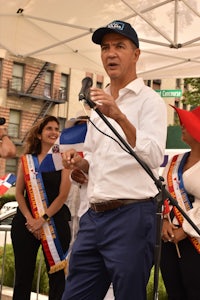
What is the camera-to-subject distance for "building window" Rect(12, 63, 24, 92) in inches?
1336

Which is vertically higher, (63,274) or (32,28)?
(32,28)

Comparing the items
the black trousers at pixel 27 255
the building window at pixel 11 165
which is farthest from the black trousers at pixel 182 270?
the building window at pixel 11 165

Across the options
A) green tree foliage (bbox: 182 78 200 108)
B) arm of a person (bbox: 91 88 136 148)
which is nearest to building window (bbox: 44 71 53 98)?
green tree foliage (bbox: 182 78 200 108)

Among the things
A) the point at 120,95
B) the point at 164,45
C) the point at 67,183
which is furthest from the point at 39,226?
the point at 164,45

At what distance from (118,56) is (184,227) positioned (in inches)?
47.8

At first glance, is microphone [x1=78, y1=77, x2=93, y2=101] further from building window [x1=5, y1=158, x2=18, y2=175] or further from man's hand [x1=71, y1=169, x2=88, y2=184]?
building window [x1=5, y1=158, x2=18, y2=175]

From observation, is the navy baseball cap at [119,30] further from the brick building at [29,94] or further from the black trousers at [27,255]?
the brick building at [29,94]

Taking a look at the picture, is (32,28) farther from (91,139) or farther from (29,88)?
(29,88)

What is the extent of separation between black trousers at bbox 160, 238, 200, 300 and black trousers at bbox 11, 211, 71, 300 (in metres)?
1.28

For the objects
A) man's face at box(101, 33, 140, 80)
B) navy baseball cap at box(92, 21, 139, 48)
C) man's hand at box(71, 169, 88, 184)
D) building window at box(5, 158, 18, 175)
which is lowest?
building window at box(5, 158, 18, 175)

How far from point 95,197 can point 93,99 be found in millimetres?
676

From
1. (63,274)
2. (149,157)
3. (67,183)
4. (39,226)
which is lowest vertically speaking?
(63,274)

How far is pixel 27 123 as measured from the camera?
3431 centimetres

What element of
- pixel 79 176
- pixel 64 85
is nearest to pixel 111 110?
pixel 79 176
